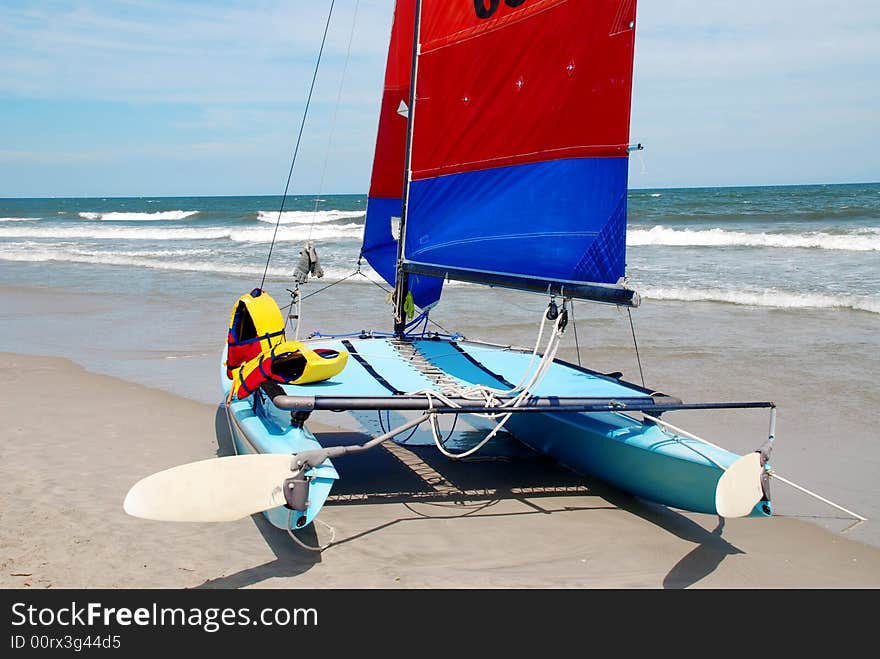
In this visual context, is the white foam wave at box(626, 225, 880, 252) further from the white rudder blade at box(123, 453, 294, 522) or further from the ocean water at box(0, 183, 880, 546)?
the white rudder blade at box(123, 453, 294, 522)

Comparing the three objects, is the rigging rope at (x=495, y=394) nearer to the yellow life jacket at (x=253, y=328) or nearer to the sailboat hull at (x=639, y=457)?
the sailboat hull at (x=639, y=457)

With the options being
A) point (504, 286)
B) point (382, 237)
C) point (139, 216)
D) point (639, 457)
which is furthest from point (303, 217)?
point (639, 457)

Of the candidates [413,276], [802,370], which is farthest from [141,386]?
[802,370]

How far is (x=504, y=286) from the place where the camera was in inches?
219

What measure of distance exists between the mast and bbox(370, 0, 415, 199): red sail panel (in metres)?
0.72

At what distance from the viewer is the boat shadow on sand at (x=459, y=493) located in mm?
4086

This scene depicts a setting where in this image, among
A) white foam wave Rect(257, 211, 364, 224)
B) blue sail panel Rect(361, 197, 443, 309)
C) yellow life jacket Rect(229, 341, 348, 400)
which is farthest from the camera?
white foam wave Rect(257, 211, 364, 224)

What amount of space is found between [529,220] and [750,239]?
2038 centimetres

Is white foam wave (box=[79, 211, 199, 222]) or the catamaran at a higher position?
white foam wave (box=[79, 211, 199, 222])

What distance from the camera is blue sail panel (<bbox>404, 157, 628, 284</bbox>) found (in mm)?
5039

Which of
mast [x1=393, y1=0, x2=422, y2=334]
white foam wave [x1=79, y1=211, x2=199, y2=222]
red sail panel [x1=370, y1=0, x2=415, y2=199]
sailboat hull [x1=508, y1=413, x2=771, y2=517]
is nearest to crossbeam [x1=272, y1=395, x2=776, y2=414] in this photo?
sailboat hull [x1=508, y1=413, x2=771, y2=517]

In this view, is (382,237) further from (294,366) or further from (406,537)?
Result: (406,537)

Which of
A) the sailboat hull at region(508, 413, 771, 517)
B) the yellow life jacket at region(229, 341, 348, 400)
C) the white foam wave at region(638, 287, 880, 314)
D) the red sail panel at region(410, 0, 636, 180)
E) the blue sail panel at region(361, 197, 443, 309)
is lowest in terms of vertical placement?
the sailboat hull at region(508, 413, 771, 517)

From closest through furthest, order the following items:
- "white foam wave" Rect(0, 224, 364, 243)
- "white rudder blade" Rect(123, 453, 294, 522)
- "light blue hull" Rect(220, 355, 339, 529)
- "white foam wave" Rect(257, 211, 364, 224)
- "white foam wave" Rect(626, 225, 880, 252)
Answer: "white rudder blade" Rect(123, 453, 294, 522) → "light blue hull" Rect(220, 355, 339, 529) → "white foam wave" Rect(626, 225, 880, 252) → "white foam wave" Rect(0, 224, 364, 243) → "white foam wave" Rect(257, 211, 364, 224)
